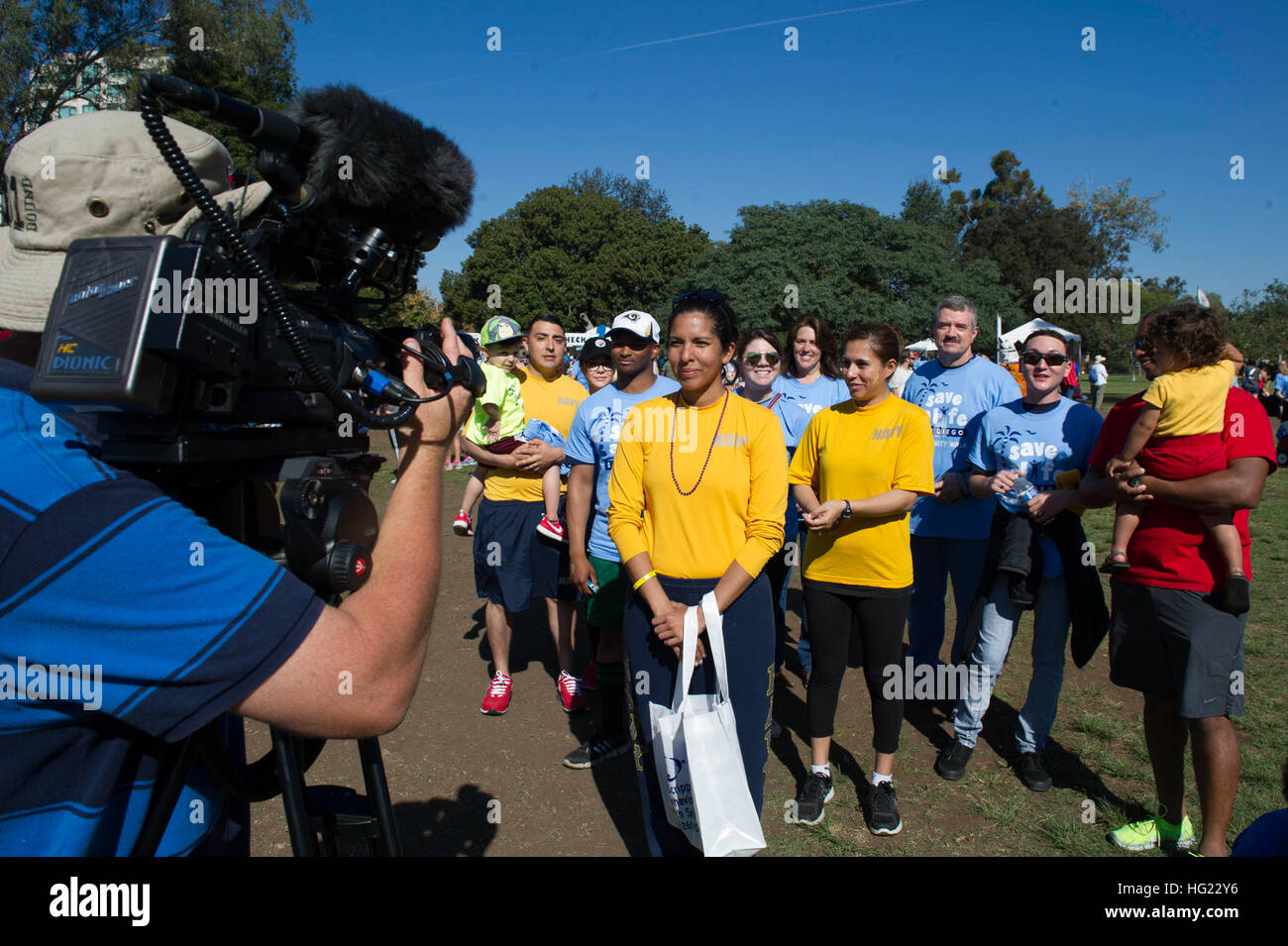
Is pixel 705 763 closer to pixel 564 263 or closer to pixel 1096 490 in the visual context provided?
pixel 1096 490

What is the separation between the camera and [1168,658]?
313cm

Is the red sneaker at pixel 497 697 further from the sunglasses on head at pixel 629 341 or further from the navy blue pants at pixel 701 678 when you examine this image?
the sunglasses on head at pixel 629 341

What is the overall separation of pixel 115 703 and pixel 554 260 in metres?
48.6

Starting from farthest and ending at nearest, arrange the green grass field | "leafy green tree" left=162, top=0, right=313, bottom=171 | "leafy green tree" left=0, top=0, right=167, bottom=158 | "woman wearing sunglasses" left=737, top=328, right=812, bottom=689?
"leafy green tree" left=162, top=0, right=313, bottom=171 < "leafy green tree" left=0, top=0, right=167, bottom=158 < "woman wearing sunglasses" left=737, top=328, right=812, bottom=689 < the green grass field

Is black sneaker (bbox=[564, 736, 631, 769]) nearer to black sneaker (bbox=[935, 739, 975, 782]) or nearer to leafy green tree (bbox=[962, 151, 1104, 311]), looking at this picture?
black sneaker (bbox=[935, 739, 975, 782])

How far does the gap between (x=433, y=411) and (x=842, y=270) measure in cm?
3846

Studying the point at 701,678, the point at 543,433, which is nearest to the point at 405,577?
the point at 701,678

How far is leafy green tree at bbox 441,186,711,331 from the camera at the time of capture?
47.1 metres

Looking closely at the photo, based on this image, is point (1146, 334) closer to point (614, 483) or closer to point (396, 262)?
point (614, 483)

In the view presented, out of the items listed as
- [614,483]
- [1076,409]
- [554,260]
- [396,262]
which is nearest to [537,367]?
[614,483]

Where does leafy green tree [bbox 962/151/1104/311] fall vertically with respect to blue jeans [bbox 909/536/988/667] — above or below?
above

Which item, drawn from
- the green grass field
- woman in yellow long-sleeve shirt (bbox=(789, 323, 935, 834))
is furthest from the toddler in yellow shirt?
the green grass field

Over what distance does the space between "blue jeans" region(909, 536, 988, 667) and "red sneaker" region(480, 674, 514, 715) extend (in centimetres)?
245

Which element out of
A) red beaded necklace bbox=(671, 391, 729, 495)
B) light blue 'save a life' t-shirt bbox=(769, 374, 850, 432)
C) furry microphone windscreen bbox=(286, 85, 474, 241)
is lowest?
red beaded necklace bbox=(671, 391, 729, 495)
